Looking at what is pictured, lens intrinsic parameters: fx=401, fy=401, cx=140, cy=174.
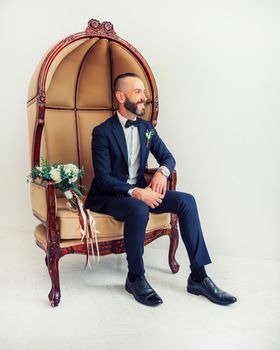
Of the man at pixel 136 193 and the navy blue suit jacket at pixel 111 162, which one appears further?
the navy blue suit jacket at pixel 111 162

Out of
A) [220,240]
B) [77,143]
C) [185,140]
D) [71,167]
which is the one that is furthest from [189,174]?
[71,167]

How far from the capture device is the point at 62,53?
9.82 feet

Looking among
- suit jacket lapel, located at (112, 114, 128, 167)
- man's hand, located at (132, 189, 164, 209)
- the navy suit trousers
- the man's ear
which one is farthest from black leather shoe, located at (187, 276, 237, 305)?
the man's ear

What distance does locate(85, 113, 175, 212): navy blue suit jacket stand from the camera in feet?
9.18

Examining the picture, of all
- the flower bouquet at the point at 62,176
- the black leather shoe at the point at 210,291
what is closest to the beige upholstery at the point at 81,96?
the flower bouquet at the point at 62,176

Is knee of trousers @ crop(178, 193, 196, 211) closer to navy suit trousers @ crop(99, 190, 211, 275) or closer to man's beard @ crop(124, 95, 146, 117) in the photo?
navy suit trousers @ crop(99, 190, 211, 275)

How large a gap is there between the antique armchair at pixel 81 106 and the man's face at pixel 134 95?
357 mm

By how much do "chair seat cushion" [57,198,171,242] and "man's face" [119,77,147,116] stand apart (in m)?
0.79

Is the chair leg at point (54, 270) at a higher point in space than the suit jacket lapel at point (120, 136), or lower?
lower

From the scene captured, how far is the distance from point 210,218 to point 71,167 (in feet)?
5.07

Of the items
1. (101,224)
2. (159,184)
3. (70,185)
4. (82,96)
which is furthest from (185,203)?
(82,96)

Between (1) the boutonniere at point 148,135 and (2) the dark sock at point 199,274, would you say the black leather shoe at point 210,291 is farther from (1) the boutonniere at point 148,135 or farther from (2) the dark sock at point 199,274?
(1) the boutonniere at point 148,135

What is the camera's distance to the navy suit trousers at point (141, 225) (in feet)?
8.46

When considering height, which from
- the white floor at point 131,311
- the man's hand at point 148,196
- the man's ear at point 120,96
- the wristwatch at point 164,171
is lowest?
the white floor at point 131,311
